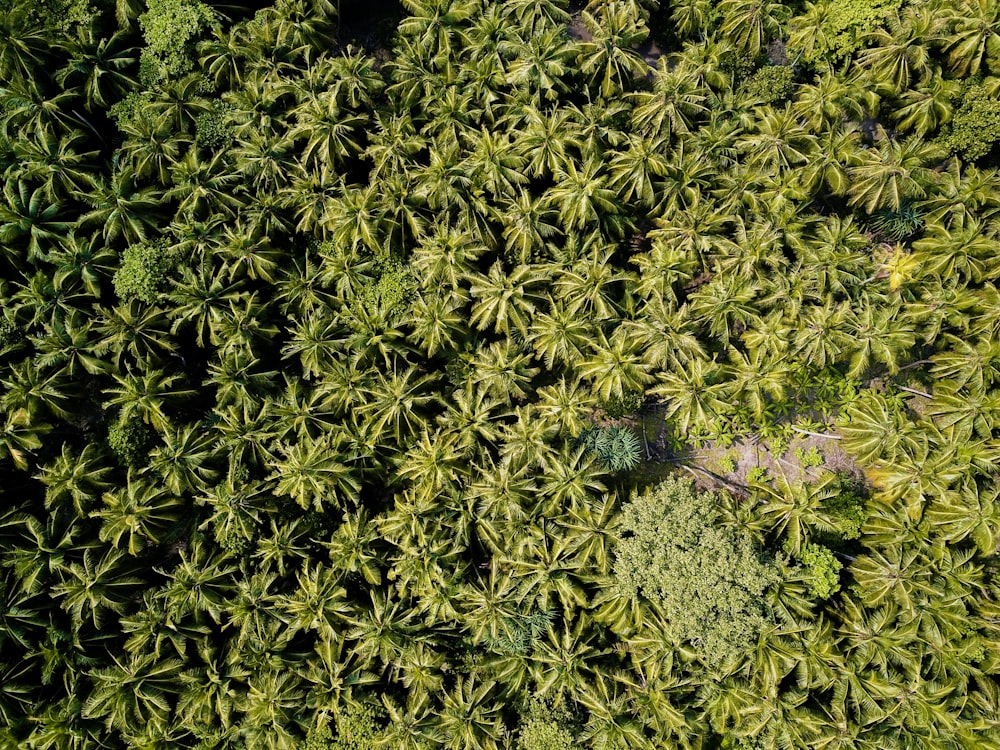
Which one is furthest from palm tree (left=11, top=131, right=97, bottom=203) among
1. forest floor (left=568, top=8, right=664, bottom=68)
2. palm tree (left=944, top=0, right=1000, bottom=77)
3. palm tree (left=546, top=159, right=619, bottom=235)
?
palm tree (left=944, top=0, right=1000, bottom=77)

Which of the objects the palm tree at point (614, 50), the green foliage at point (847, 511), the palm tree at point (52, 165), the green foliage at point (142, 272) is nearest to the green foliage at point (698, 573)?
the green foliage at point (847, 511)

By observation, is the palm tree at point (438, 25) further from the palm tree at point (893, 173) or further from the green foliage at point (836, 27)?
the palm tree at point (893, 173)

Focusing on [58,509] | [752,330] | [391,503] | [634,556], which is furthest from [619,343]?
[58,509]

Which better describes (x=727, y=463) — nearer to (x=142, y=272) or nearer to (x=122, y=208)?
(x=142, y=272)

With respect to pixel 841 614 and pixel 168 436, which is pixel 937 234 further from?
pixel 168 436

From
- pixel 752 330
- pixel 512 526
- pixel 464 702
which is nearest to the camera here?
pixel 464 702

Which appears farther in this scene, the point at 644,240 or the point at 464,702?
the point at 644,240
